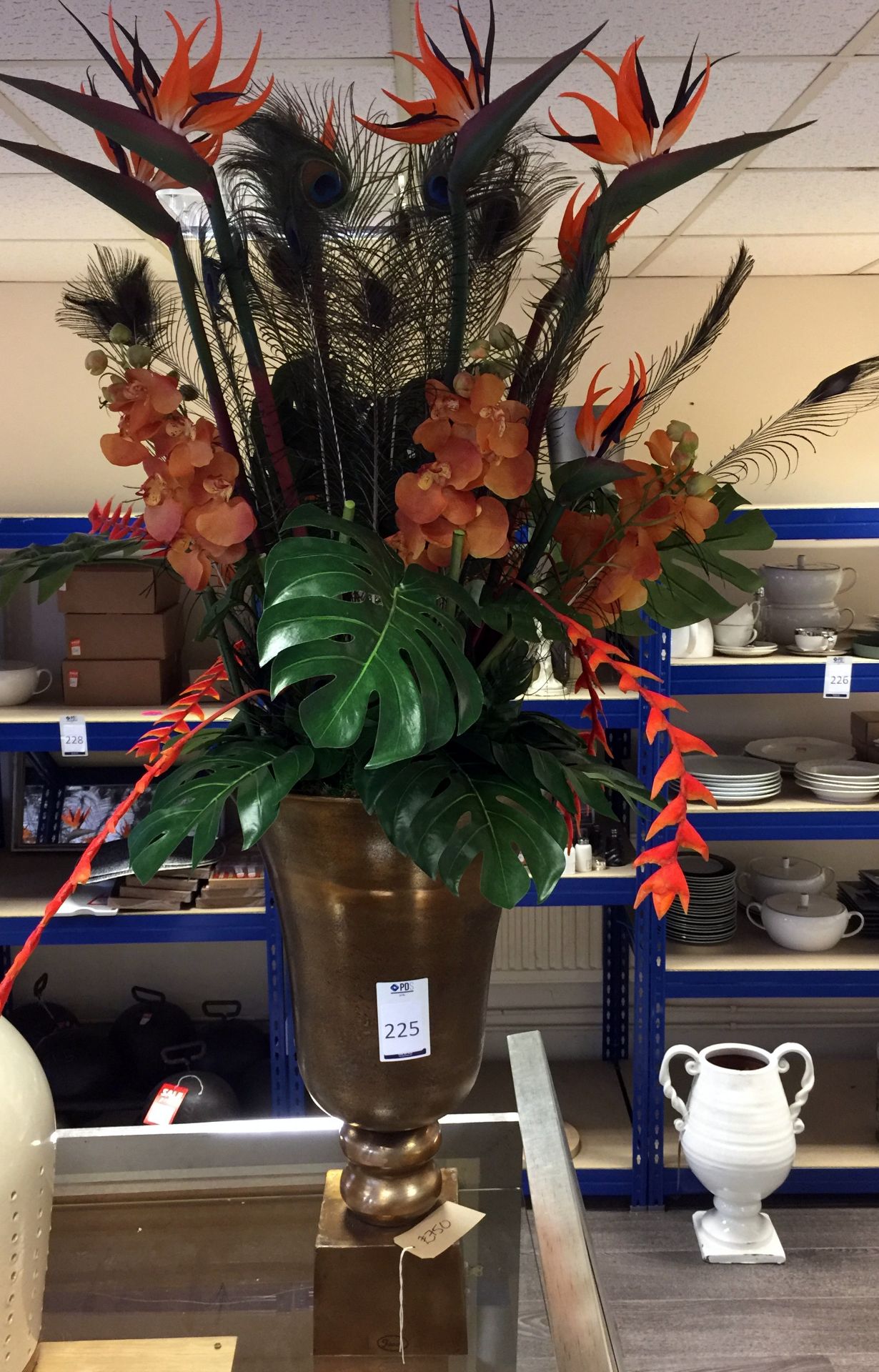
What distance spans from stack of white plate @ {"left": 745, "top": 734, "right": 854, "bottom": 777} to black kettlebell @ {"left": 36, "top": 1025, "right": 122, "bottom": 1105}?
6.51 feet

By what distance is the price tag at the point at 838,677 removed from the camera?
2.78m

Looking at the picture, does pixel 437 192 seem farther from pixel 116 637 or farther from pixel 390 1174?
pixel 116 637

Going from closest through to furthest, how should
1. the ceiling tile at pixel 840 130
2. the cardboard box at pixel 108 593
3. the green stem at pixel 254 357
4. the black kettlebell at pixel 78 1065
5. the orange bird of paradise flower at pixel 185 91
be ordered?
the orange bird of paradise flower at pixel 185 91 < the green stem at pixel 254 357 < the ceiling tile at pixel 840 130 < the cardboard box at pixel 108 593 < the black kettlebell at pixel 78 1065

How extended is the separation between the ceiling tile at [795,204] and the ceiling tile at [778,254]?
0.27 feet

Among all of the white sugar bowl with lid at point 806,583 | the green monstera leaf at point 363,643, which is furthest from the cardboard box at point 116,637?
the green monstera leaf at point 363,643

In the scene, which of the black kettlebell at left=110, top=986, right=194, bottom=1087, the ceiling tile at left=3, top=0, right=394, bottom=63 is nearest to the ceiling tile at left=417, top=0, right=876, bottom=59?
the ceiling tile at left=3, top=0, right=394, bottom=63

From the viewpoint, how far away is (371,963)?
0.74 metres

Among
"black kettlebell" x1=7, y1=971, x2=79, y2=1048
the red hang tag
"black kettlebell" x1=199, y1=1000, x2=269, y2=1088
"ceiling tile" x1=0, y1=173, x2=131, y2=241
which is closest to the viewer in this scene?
the red hang tag

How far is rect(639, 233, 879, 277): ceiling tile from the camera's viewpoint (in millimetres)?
2678

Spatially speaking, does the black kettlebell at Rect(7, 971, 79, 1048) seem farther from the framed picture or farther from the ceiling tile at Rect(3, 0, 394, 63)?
the ceiling tile at Rect(3, 0, 394, 63)

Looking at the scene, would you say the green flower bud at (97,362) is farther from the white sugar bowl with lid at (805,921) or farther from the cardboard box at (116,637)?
the white sugar bowl with lid at (805,921)

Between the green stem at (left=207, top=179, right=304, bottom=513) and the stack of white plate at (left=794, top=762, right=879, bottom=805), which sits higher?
the green stem at (left=207, top=179, right=304, bottom=513)

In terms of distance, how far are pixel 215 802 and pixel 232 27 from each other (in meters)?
1.28

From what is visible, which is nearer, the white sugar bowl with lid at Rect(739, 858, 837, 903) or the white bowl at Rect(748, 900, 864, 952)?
the white bowl at Rect(748, 900, 864, 952)
